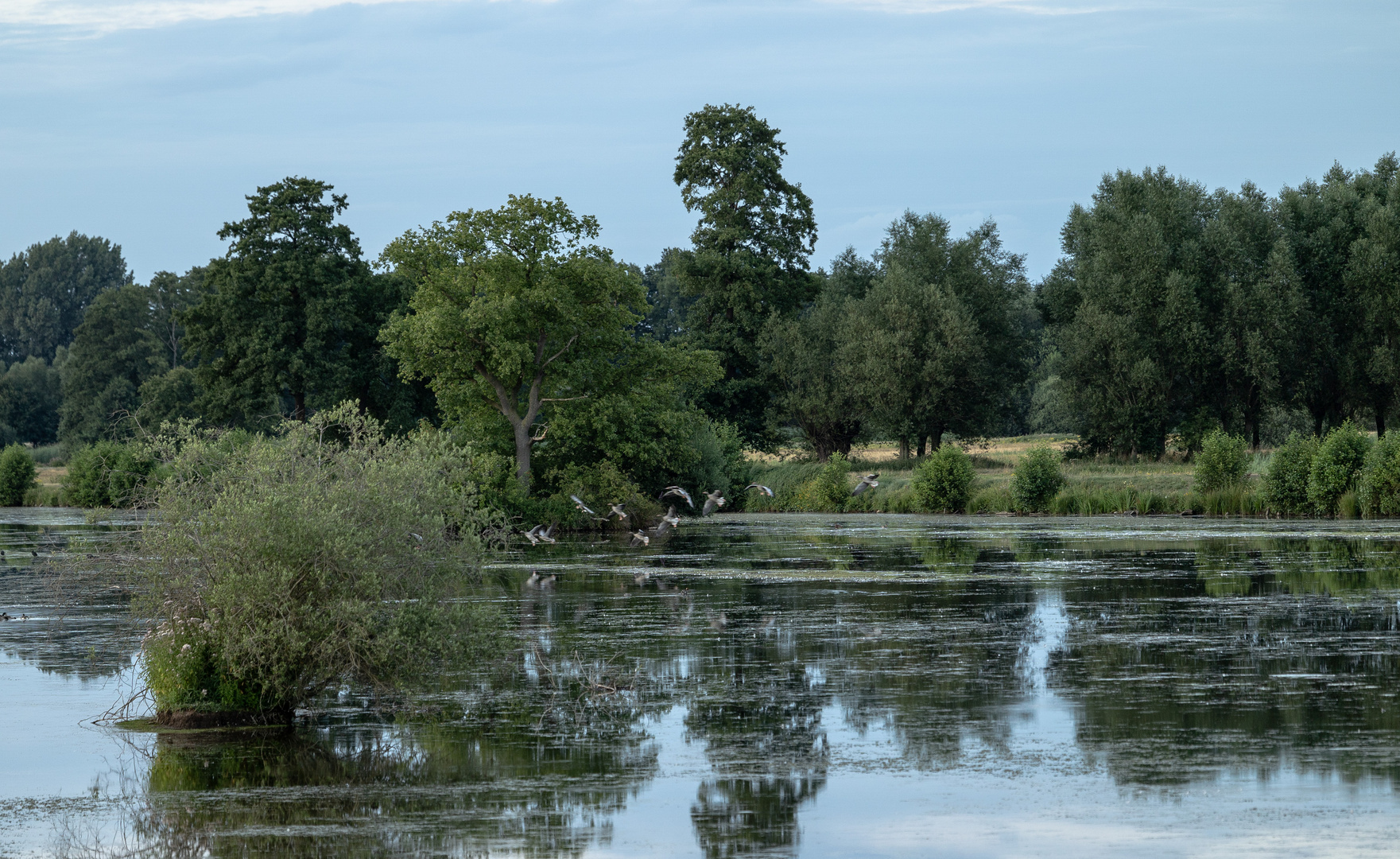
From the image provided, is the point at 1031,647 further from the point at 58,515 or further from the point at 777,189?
the point at 777,189

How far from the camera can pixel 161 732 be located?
43.8 ft

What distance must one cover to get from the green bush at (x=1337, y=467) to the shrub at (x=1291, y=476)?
502 millimetres

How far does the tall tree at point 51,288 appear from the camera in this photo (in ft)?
505

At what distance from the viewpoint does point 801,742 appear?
39.8 feet

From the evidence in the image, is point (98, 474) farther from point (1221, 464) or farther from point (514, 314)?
point (1221, 464)

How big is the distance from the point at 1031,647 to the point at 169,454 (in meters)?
10.5

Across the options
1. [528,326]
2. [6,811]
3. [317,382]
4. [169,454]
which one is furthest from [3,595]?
[317,382]

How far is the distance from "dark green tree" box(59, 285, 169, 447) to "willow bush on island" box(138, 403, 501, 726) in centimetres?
9492

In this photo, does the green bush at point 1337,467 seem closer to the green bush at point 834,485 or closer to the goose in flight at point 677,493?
the goose in flight at point 677,493

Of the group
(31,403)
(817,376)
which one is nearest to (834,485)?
(817,376)

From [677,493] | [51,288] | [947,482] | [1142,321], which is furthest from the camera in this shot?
[51,288]

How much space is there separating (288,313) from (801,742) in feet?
193

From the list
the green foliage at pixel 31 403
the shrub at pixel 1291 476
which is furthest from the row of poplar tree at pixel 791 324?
the green foliage at pixel 31 403

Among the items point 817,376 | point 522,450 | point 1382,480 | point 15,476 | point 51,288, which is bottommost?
point 1382,480
